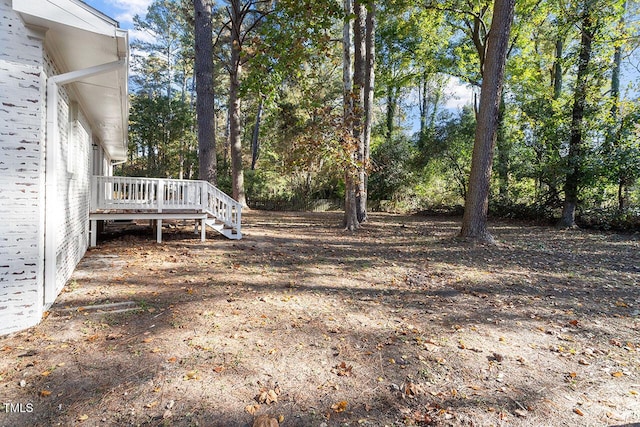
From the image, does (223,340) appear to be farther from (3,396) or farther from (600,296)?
(600,296)

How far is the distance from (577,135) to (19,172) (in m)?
16.5

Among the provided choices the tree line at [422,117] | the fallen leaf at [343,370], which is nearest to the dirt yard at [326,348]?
the fallen leaf at [343,370]

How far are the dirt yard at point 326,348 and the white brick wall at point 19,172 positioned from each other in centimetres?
36

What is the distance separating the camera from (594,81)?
12812 mm

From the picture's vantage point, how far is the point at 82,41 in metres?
4.02

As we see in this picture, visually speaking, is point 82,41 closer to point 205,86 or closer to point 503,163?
point 205,86

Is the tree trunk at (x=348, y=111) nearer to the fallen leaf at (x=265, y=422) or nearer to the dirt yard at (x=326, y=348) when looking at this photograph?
the dirt yard at (x=326, y=348)

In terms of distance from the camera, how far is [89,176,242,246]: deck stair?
781 centimetres

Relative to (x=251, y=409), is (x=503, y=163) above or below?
above

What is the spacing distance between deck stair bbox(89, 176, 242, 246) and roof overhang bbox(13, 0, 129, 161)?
84.5 inches

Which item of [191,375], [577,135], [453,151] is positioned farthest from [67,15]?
[453,151]

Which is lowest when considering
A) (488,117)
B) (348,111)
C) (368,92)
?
(488,117)

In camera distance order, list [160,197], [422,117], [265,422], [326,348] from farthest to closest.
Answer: [422,117] → [160,197] → [326,348] → [265,422]

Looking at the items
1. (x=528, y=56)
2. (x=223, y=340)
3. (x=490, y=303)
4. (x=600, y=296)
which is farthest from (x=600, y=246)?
(x=528, y=56)
